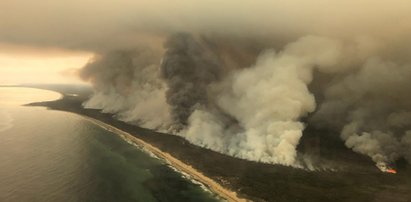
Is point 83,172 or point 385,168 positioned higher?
point 385,168

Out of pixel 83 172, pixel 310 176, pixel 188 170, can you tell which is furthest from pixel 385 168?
pixel 83 172

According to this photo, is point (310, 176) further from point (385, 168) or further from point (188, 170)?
point (188, 170)

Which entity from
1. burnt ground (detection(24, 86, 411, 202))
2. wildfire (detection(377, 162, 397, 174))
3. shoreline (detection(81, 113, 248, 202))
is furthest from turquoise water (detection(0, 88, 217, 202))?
wildfire (detection(377, 162, 397, 174))

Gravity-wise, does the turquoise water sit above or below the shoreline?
below

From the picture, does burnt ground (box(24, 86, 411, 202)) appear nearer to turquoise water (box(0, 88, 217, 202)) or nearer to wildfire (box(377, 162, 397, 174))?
wildfire (box(377, 162, 397, 174))

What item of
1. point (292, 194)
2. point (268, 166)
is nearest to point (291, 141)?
point (268, 166)

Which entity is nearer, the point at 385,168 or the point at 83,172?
the point at 83,172

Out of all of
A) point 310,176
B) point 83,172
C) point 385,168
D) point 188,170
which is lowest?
point 83,172
